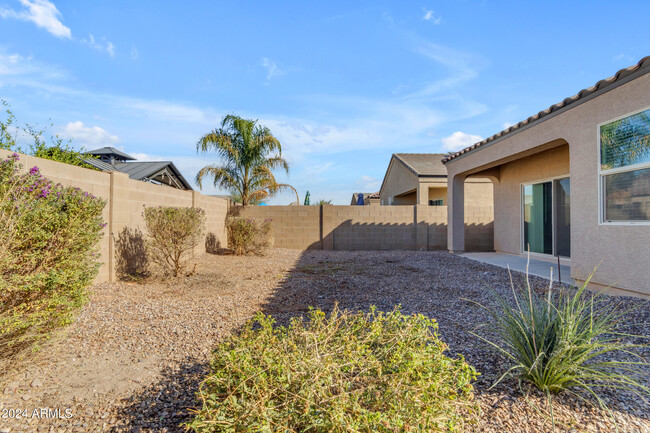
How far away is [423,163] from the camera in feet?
66.3

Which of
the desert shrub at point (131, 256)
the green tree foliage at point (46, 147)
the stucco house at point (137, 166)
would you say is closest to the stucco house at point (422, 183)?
the stucco house at point (137, 166)

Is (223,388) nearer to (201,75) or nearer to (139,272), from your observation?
(139,272)

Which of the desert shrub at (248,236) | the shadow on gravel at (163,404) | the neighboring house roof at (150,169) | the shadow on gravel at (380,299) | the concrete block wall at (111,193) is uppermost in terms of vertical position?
the neighboring house roof at (150,169)

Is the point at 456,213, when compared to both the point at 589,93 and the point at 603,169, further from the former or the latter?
the point at 589,93

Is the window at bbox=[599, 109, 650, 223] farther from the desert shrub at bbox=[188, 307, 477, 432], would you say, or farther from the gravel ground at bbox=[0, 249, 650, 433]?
the desert shrub at bbox=[188, 307, 477, 432]

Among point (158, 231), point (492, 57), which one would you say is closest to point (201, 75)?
point (158, 231)

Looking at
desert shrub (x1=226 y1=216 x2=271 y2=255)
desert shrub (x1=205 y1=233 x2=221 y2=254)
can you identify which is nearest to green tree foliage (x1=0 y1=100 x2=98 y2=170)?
desert shrub (x1=205 y1=233 x2=221 y2=254)

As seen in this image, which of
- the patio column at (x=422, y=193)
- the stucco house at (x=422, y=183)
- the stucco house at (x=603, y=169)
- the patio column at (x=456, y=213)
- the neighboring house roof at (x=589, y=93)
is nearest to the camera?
the neighboring house roof at (x=589, y=93)

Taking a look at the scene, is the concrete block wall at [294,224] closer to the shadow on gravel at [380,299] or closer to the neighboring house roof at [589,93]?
the shadow on gravel at [380,299]

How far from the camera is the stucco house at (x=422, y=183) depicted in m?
17.6

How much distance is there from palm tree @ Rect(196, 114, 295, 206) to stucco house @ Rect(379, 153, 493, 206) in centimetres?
751

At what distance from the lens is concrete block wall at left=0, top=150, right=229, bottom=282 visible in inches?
196

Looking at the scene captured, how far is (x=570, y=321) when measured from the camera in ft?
7.91

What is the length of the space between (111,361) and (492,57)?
30.9 ft
